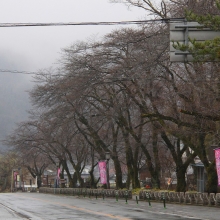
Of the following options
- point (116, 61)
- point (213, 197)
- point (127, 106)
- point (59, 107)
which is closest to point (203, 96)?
point (213, 197)

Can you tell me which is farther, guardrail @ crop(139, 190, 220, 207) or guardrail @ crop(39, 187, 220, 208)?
guardrail @ crop(39, 187, 220, 208)

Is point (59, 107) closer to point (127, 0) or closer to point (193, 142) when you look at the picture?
point (193, 142)

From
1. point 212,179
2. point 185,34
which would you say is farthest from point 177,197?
point 185,34

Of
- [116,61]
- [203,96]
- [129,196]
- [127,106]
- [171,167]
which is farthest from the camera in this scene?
[171,167]

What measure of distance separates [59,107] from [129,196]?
413 inches

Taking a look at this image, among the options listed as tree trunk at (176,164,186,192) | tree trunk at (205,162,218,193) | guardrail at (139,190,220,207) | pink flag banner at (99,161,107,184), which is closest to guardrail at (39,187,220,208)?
guardrail at (139,190,220,207)

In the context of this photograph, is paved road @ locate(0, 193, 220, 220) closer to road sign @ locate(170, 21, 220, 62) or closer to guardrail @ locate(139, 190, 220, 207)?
guardrail @ locate(139, 190, 220, 207)

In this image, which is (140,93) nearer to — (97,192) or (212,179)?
(212,179)

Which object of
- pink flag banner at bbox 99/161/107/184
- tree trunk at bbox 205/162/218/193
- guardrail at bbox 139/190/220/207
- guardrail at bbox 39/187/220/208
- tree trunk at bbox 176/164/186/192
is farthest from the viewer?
pink flag banner at bbox 99/161/107/184

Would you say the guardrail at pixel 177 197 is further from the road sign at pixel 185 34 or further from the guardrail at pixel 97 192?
the road sign at pixel 185 34

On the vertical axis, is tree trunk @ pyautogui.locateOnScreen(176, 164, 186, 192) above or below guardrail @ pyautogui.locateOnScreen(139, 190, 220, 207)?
above

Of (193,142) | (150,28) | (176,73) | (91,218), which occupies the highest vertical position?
(150,28)

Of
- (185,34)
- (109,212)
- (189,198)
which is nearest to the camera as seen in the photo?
(185,34)

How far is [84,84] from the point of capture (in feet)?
121
